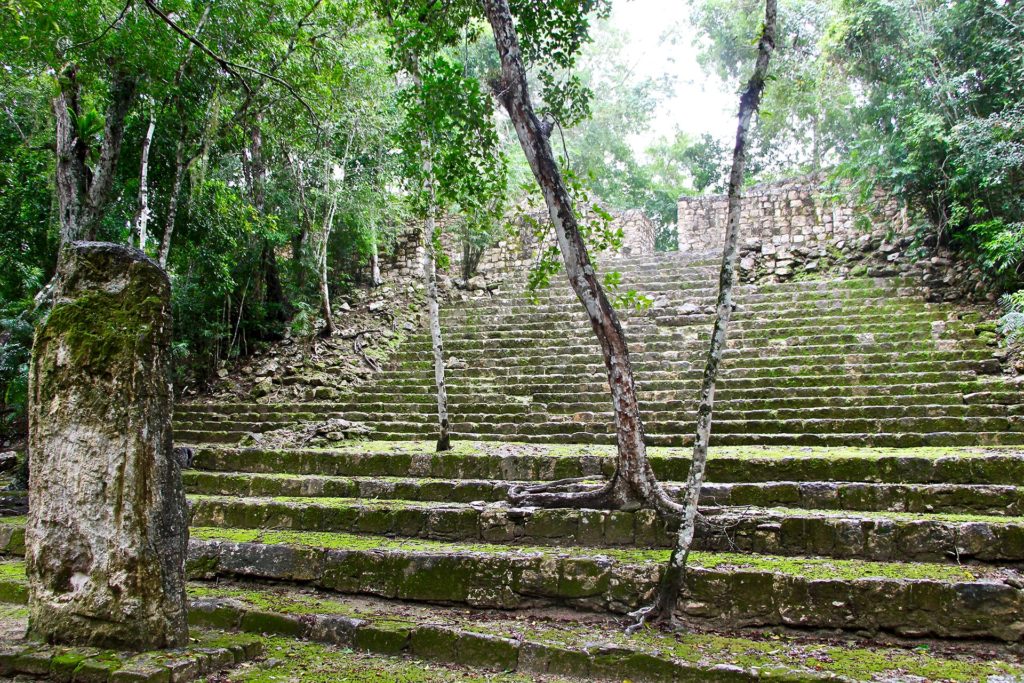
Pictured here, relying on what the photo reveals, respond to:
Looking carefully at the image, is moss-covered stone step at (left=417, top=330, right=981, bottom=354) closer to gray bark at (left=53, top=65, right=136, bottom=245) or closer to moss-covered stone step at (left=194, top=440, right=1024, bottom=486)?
moss-covered stone step at (left=194, top=440, right=1024, bottom=486)

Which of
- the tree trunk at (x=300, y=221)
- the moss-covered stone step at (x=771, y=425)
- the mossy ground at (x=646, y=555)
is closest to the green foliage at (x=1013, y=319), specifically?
the moss-covered stone step at (x=771, y=425)

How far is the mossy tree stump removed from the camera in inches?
103

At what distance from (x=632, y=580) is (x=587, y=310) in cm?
160

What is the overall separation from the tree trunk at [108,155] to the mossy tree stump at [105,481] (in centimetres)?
425

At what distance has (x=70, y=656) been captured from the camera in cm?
249

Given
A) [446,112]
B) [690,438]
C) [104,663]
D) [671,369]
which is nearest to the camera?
[104,663]

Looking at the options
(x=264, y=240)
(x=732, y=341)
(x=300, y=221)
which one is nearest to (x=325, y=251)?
(x=300, y=221)

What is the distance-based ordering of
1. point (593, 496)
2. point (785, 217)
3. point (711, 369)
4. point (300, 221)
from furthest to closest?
point (785, 217) → point (300, 221) → point (593, 496) → point (711, 369)

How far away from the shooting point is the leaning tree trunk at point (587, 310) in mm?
3760

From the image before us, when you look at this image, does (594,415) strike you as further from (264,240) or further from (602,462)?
(264,240)

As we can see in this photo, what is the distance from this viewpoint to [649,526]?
386 centimetres

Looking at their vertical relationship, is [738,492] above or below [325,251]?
below

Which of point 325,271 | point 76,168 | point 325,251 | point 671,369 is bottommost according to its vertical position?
point 671,369

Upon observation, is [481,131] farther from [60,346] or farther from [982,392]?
[982,392]
